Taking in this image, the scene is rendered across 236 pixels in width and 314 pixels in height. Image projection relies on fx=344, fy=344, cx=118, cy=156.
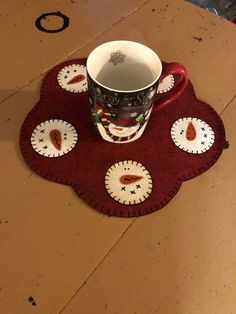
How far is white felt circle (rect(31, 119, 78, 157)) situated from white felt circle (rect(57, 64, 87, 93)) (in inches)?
2.7

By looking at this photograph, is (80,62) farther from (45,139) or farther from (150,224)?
(150,224)

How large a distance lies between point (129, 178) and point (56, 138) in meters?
0.11

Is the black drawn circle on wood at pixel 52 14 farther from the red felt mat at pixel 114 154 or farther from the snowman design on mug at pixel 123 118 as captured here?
the snowman design on mug at pixel 123 118

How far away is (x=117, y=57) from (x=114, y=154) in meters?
0.13

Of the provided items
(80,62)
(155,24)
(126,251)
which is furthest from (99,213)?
(155,24)

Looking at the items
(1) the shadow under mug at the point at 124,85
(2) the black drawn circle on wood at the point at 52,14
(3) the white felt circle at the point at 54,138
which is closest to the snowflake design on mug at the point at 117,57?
(1) the shadow under mug at the point at 124,85

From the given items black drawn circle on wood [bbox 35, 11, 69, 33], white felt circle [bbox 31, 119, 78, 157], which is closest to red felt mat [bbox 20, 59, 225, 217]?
white felt circle [bbox 31, 119, 78, 157]

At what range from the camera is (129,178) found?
0.43m

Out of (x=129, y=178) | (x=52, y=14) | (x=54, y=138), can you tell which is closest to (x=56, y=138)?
(x=54, y=138)

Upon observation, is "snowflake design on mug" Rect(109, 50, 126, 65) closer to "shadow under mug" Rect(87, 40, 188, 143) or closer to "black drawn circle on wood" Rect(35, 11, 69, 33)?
"shadow under mug" Rect(87, 40, 188, 143)

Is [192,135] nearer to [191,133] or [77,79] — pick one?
[191,133]

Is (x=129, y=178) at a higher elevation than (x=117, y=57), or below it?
below

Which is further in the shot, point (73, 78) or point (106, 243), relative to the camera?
point (73, 78)

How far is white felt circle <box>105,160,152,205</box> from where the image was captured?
41 centimetres
